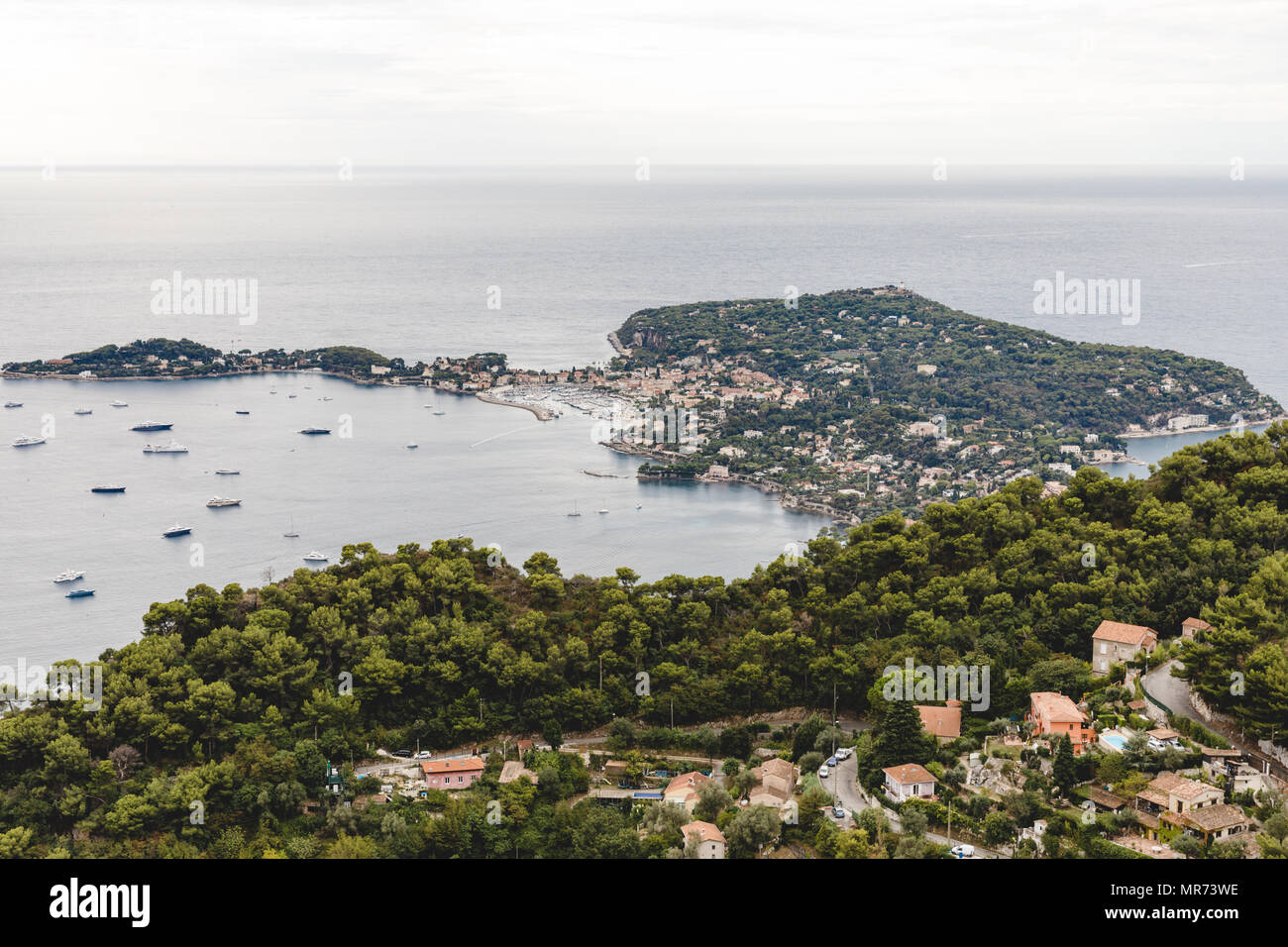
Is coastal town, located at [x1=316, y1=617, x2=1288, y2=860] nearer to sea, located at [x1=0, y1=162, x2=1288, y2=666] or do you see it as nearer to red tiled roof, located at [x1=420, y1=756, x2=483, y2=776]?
red tiled roof, located at [x1=420, y1=756, x2=483, y2=776]

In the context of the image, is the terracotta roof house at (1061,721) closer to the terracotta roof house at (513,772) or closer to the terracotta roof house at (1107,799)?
the terracotta roof house at (1107,799)

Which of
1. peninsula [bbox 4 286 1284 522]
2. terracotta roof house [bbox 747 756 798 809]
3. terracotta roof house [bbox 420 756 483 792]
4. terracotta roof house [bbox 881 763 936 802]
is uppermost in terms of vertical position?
peninsula [bbox 4 286 1284 522]

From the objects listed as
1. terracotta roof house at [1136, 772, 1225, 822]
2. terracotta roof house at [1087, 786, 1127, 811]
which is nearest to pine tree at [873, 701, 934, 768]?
terracotta roof house at [1087, 786, 1127, 811]

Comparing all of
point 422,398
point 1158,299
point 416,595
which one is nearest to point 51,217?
point 422,398

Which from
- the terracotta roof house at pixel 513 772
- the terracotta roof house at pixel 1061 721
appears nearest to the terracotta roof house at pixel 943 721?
the terracotta roof house at pixel 1061 721

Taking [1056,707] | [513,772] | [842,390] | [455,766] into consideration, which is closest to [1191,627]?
[1056,707]

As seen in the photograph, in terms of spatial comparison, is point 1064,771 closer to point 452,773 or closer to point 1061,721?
Answer: point 1061,721
